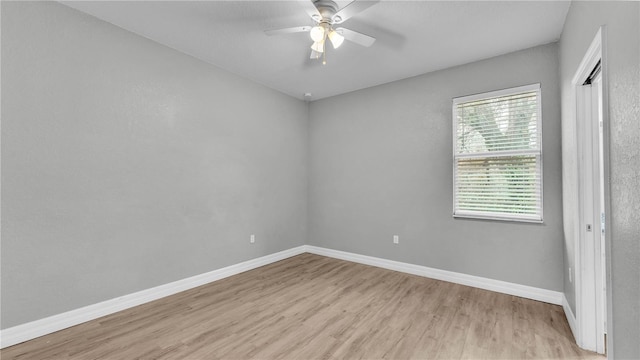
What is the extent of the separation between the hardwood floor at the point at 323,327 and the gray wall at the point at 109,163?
1.38 feet

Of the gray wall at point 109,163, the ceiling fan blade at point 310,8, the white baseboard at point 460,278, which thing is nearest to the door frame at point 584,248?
the white baseboard at point 460,278

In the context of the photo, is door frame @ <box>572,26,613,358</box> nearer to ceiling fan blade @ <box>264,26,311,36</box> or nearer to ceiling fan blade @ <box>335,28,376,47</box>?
ceiling fan blade @ <box>335,28,376,47</box>

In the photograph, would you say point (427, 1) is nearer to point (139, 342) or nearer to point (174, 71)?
point (174, 71)

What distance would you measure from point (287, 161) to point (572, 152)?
11.8 feet

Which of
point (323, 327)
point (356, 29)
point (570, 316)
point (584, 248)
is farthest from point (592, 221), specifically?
point (356, 29)

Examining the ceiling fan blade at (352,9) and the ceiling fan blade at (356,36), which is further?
the ceiling fan blade at (356,36)

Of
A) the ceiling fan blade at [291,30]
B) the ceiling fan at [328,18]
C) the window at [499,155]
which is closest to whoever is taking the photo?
the ceiling fan at [328,18]

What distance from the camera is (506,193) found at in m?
3.14

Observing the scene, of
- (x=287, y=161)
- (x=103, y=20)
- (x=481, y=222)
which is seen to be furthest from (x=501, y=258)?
(x=103, y=20)

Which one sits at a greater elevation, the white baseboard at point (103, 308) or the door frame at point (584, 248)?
the door frame at point (584, 248)

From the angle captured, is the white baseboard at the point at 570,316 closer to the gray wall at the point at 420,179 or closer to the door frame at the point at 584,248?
the door frame at the point at 584,248

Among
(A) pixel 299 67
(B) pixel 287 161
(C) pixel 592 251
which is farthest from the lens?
(B) pixel 287 161

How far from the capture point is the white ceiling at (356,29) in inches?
93.7

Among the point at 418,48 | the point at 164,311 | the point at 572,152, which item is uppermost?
the point at 418,48
